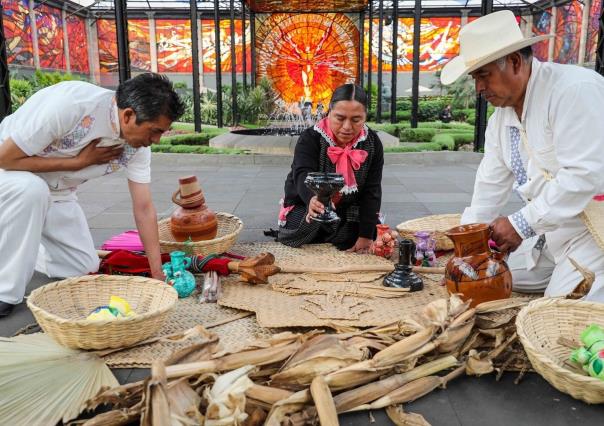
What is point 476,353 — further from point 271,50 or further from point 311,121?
point 271,50

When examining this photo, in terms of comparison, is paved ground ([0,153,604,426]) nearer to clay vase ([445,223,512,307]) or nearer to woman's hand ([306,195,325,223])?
clay vase ([445,223,512,307])

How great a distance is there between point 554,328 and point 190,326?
1.53 m

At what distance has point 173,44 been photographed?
28.5 metres

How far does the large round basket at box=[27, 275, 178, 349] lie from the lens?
6.73 feet

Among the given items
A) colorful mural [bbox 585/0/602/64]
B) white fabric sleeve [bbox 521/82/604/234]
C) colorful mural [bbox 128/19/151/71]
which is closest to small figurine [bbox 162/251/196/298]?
white fabric sleeve [bbox 521/82/604/234]

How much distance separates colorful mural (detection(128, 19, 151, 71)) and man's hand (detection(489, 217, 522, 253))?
28.4 metres

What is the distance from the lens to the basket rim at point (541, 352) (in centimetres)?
174

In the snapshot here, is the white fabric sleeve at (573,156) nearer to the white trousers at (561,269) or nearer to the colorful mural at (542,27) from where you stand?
the white trousers at (561,269)

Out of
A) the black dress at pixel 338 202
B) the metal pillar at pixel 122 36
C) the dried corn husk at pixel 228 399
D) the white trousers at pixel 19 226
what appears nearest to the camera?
the dried corn husk at pixel 228 399

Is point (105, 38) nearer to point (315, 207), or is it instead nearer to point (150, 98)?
point (315, 207)

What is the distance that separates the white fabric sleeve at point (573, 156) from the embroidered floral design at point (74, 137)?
2.13 metres

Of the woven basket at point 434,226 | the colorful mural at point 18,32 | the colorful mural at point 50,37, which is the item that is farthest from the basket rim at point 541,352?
the colorful mural at point 50,37

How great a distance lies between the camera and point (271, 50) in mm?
20047

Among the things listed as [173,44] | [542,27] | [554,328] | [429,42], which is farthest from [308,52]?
[554,328]
